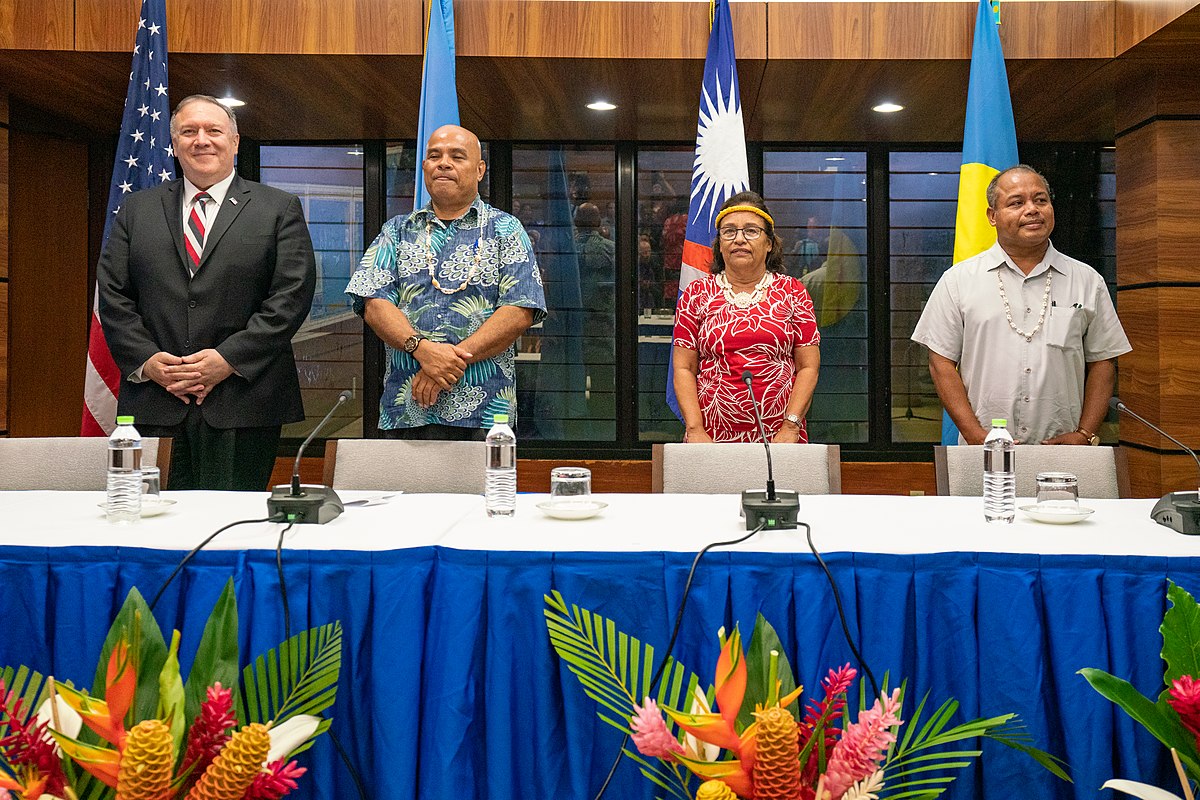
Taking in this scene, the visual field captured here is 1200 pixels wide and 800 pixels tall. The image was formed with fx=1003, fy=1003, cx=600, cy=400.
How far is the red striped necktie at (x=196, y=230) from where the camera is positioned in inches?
119

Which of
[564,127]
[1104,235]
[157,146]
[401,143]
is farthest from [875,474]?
[157,146]

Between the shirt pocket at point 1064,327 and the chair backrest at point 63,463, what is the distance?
8.35 feet

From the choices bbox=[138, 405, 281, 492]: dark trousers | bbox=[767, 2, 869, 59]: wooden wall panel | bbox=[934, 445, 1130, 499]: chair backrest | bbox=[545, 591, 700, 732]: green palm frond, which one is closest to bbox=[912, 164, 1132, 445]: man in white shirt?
bbox=[934, 445, 1130, 499]: chair backrest

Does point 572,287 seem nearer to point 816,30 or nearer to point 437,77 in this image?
point 437,77

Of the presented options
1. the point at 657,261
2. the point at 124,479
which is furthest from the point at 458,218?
the point at 657,261

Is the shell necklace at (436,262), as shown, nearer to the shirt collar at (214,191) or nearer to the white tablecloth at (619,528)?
the shirt collar at (214,191)

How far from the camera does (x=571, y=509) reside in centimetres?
182

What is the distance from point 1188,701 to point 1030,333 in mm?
2163

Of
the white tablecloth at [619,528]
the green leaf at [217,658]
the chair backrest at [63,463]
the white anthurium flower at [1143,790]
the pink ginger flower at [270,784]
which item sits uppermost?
the chair backrest at [63,463]

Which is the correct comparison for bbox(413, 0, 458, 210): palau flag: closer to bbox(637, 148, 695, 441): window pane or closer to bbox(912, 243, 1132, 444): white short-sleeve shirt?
bbox(637, 148, 695, 441): window pane

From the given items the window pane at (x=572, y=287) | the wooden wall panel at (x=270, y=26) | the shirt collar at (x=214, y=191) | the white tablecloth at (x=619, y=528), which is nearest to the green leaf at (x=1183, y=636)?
the white tablecloth at (x=619, y=528)

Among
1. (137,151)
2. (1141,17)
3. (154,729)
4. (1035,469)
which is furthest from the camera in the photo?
(137,151)

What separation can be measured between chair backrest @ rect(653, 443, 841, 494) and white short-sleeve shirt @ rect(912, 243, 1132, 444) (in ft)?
3.05

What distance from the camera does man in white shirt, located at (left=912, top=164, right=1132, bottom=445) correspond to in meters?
3.07
